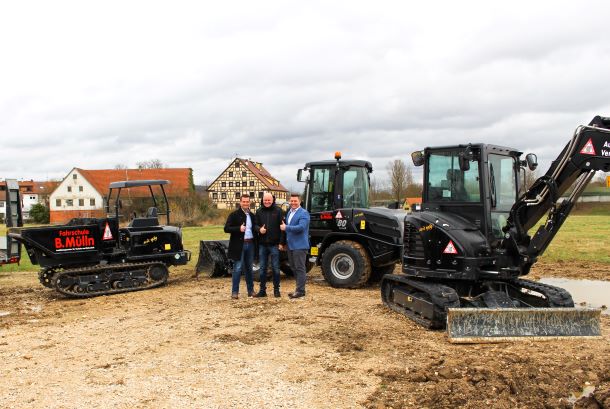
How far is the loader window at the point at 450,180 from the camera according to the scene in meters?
7.89

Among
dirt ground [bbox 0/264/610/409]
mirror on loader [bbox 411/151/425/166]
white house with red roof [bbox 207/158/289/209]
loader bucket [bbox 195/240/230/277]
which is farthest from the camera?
white house with red roof [bbox 207/158/289/209]

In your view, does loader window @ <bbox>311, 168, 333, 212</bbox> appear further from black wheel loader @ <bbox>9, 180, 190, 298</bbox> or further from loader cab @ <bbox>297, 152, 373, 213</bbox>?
black wheel loader @ <bbox>9, 180, 190, 298</bbox>

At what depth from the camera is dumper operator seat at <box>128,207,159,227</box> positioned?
11578mm

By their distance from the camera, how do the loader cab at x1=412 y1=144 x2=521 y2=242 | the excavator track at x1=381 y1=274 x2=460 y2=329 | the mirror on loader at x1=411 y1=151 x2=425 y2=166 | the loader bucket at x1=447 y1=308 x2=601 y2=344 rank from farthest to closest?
1. the mirror on loader at x1=411 y1=151 x2=425 y2=166
2. the loader cab at x1=412 y1=144 x2=521 y2=242
3. the excavator track at x1=381 y1=274 x2=460 y2=329
4. the loader bucket at x1=447 y1=308 x2=601 y2=344

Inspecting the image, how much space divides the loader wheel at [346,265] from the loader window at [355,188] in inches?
39.7

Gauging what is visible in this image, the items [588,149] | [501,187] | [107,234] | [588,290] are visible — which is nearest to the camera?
[588,149]

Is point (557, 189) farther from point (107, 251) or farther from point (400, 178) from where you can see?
point (400, 178)

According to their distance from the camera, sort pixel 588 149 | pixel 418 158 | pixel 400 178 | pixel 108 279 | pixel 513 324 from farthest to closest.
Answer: pixel 400 178 < pixel 108 279 < pixel 418 158 < pixel 588 149 < pixel 513 324

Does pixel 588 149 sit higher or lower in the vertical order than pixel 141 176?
lower

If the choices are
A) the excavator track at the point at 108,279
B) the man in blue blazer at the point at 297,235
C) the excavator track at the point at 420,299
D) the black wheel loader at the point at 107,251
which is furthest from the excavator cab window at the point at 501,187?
the excavator track at the point at 108,279

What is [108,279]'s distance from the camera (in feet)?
35.6

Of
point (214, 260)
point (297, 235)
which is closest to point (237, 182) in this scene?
point (214, 260)

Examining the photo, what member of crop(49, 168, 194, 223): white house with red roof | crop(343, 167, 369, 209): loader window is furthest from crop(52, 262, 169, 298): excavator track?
crop(49, 168, 194, 223): white house with red roof

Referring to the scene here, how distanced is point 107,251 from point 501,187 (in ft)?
24.6
